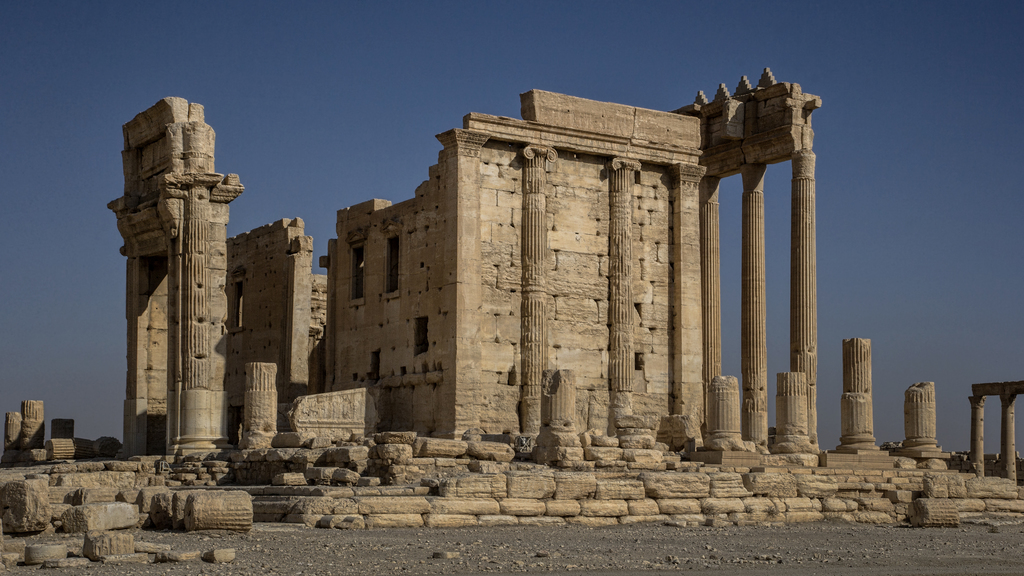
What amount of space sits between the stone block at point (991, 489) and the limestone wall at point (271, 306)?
17.1 metres

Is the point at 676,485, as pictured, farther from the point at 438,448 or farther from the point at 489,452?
the point at 438,448

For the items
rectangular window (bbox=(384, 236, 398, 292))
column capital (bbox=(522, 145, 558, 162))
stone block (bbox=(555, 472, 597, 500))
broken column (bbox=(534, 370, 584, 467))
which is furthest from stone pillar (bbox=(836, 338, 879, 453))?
rectangular window (bbox=(384, 236, 398, 292))

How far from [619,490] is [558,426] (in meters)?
4.84

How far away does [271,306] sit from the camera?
1479 inches

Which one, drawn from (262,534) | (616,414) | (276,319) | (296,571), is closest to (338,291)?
(276,319)

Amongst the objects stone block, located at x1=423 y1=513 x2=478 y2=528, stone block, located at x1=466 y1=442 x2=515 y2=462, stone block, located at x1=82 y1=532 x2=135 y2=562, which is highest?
stone block, located at x1=466 y1=442 x2=515 y2=462

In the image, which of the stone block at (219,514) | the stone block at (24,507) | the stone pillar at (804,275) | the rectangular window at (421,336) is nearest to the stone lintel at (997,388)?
the stone pillar at (804,275)

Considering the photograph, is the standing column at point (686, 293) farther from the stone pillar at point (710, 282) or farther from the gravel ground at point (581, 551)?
the gravel ground at point (581, 551)

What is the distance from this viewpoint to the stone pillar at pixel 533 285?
31.3 m

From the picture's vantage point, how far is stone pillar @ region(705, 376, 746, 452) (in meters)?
27.9

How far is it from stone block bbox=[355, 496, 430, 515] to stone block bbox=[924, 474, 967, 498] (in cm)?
1020

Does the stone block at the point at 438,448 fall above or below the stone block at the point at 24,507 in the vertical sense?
above

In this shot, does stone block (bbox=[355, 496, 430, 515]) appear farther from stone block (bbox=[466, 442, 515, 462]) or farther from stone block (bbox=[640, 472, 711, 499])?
stone block (bbox=[466, 442, 515, 462])

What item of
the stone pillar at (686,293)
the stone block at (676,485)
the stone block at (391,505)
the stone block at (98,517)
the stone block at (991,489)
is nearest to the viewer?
the stone block at (98,517)
